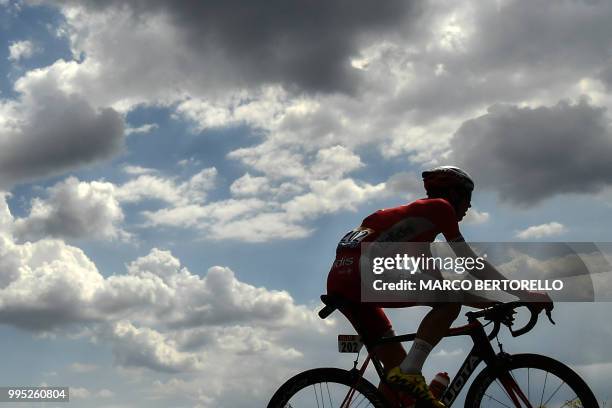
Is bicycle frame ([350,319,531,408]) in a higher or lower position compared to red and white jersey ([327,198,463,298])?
lower

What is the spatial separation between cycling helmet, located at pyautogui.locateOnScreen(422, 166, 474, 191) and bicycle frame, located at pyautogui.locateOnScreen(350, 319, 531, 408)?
1.40 meters

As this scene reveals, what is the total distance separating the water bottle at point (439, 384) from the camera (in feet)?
23.3

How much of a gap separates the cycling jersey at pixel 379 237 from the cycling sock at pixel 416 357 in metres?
0.44

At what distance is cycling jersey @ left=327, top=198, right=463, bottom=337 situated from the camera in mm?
6918

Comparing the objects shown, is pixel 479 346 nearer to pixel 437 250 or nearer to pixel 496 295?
pixel 496 295

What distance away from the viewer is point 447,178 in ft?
24.4

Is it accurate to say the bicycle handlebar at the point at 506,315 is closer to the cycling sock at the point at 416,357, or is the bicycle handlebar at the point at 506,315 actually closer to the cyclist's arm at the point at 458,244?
the cyclist's arm at the point at 458,244

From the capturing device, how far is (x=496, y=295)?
7.05m

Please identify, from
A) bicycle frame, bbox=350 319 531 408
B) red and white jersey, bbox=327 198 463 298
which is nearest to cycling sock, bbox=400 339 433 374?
bicycle frame, bbox=350 319 531 408

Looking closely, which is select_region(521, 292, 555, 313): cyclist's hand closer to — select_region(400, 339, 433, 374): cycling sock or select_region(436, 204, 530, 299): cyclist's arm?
select_region(436, 204, 530, 299): cyclist's arm

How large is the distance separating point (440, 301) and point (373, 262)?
2.43ft

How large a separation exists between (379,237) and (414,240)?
0.35 metres

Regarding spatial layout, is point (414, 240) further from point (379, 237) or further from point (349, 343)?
point (349, 343)

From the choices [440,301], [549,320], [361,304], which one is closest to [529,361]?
[549,320]
